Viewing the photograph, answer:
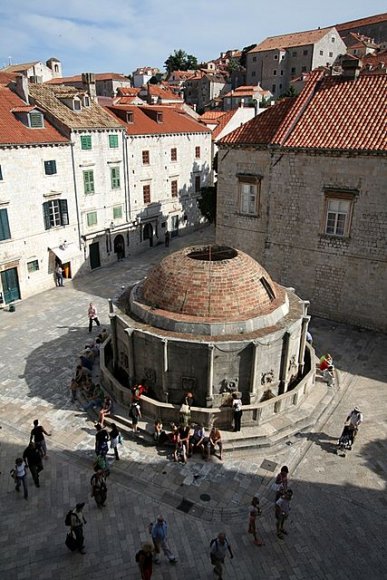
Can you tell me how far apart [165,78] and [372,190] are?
10611 centimetres

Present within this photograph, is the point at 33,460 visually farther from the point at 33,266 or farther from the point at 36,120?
the point at 36,120

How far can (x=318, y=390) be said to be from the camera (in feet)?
56.5

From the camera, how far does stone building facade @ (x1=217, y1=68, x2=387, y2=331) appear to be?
2116 centimetres

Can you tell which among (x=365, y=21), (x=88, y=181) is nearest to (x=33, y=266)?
(x=88, y=181)

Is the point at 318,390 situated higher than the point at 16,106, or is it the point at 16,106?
the point at 16,106

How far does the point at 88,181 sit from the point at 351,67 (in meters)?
18.1

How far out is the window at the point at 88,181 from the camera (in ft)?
99.1

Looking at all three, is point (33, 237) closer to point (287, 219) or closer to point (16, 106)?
point (16, 106)

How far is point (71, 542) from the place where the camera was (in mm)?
10633

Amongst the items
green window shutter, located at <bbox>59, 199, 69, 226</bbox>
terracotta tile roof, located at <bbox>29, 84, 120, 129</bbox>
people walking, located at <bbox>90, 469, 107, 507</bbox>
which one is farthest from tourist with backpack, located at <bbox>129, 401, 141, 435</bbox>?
terracotta tile roof, located at <bbox>29, 84, 120, 129</bbox>

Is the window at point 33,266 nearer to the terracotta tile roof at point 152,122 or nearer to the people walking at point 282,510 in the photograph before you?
the terracotta tile roof at point 152,122

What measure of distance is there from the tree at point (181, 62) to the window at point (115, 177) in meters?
99.7

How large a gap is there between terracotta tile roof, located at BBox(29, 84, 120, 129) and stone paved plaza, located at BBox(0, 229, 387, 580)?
18.5 m

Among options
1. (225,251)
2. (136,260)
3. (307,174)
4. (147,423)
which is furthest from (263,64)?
(147,423)
